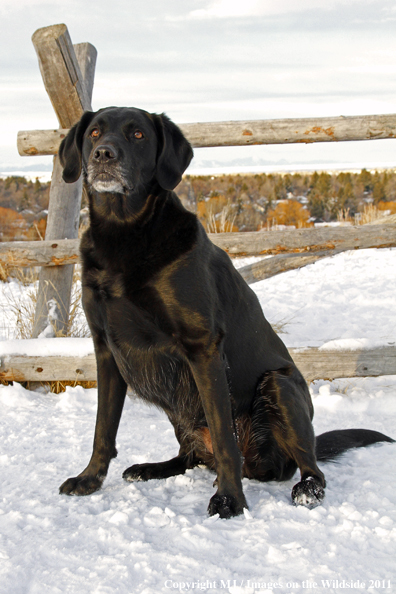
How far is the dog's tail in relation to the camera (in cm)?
232

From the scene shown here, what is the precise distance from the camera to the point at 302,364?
3277mm

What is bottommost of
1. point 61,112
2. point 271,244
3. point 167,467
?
point 167,467

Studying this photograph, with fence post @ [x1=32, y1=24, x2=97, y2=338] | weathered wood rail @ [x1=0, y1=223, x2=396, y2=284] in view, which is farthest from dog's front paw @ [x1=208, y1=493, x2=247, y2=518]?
fence post @ [x1=32, y1=24, x2=97, y2=338]

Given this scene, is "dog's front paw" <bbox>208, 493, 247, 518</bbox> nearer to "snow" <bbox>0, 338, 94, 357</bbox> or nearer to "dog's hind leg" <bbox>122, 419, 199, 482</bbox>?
"dog's hind leg" <bbox>122, 419, 199, 482</bbox>

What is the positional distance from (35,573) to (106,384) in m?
0.82

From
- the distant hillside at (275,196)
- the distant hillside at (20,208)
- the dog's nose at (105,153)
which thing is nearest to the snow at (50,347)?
the dog's nose at (105,153)

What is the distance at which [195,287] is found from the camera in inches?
74.5

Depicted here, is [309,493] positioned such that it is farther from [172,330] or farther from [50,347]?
[50,347]

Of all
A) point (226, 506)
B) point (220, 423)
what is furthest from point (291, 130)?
point (226, 506)

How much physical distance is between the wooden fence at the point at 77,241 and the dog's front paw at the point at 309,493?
4.60 feet

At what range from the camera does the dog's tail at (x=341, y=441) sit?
232cm

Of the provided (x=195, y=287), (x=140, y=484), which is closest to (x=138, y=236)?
(x=195, y=287)

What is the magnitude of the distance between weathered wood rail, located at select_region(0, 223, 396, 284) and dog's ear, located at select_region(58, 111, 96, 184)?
146 cm

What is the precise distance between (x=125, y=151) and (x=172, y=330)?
0.73 m
